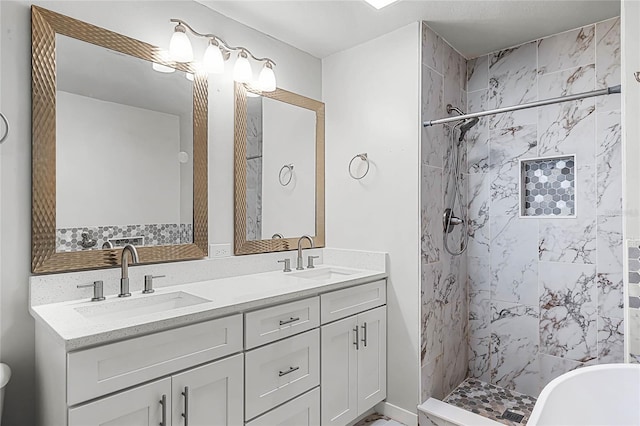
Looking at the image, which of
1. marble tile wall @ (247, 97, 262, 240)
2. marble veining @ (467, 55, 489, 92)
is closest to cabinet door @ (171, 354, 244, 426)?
marble tile wall @ (247, 97, 262, 240)

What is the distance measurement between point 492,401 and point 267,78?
8.78 ft

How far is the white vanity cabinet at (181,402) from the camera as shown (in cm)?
131

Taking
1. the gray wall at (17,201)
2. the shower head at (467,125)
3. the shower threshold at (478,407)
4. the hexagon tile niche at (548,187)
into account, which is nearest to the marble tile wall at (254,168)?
the gray wall at (17,201)

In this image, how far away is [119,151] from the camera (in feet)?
6.36

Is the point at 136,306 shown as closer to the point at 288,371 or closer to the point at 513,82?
the point at 288,371

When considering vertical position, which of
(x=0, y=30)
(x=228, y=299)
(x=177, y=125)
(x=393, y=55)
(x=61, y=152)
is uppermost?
(x=393, y=55)

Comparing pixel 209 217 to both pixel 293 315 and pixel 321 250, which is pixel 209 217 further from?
pixel 321 250

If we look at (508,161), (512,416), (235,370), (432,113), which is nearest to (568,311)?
(512,416)

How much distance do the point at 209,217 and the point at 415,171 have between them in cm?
132

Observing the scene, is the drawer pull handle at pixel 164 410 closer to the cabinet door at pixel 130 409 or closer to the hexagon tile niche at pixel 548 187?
the cabinet door at pixel 130 409

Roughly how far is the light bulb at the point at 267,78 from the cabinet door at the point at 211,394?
1.70 metres

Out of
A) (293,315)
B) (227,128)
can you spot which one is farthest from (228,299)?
(227,128)

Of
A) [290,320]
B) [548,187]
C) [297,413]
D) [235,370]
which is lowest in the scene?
[297,413]

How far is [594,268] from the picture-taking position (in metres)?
2.51
